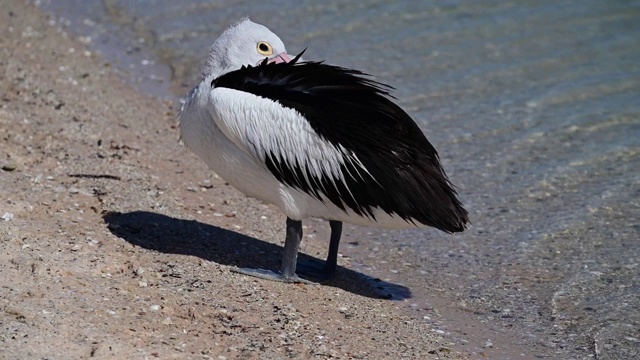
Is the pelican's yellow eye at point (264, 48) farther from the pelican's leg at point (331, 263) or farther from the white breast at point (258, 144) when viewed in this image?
the pelican's leg at point (331, 263)

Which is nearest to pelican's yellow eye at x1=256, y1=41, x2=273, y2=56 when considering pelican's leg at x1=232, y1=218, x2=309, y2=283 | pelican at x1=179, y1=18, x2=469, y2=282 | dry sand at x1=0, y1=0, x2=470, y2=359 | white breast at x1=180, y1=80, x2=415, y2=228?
pelican at x1=179, y1=18, x2=469, y2=282

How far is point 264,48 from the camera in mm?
6195

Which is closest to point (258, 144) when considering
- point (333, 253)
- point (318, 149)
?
point (318, 149)

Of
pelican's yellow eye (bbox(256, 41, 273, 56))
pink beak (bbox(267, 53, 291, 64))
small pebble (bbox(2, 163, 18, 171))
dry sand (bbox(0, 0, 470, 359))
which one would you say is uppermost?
pelican's yellow eye (bbox(256, 41, 273, 56))

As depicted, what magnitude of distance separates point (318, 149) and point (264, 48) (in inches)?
34.7

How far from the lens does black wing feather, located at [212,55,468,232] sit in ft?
18.4

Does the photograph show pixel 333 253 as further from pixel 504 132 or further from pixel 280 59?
pixel 504 132

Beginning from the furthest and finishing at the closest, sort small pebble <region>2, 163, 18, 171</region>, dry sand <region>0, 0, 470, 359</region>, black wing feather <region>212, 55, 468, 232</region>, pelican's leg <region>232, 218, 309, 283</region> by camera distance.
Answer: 1. small pebble <region>2, 163, 18, 171</region>
2. pelican's leg <region>232, 218, 309, 283</region>
3. black wing feather <region>212, 55, 468, 232</region>
4. dry sand <region>0, 0, 470, 359</region>

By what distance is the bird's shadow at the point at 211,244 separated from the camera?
6164 mm

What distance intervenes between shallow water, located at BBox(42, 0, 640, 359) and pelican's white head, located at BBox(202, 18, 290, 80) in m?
1.46

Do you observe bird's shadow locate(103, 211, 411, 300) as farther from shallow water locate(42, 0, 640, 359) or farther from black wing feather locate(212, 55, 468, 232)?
black wing feather locate(212, 55, 468, 232)

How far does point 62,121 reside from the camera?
7992mm

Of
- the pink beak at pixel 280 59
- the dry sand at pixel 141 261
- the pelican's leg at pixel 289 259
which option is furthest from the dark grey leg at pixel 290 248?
the pink beak at pixel 280 59

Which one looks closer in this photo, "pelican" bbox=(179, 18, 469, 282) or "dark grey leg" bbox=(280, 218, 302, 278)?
"pelican" bbox=(179, 18, 469, 282)
